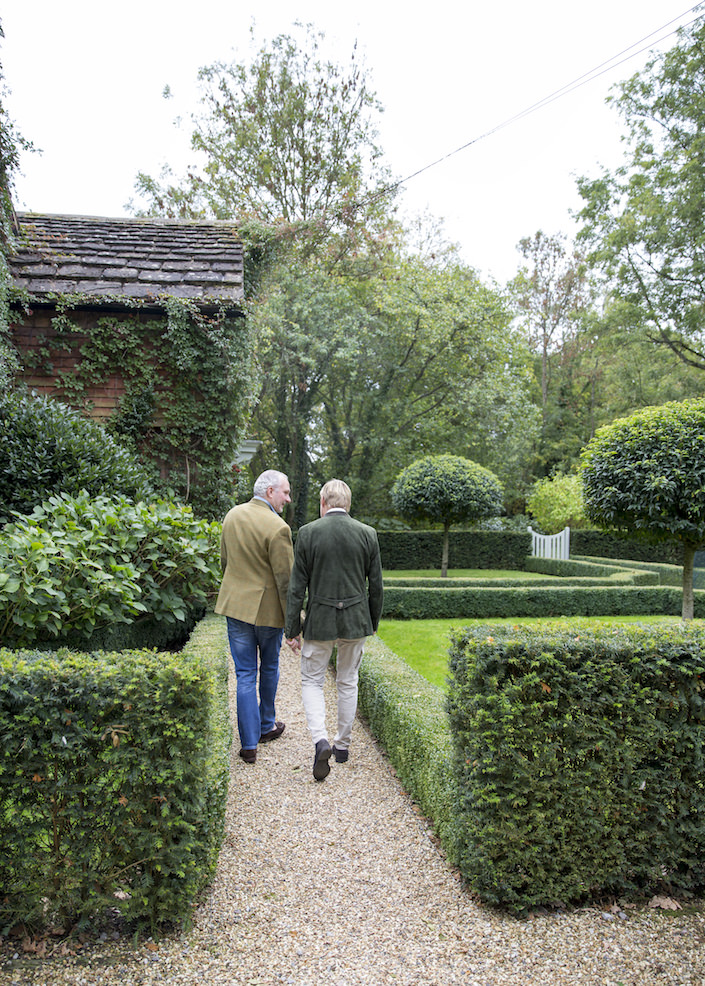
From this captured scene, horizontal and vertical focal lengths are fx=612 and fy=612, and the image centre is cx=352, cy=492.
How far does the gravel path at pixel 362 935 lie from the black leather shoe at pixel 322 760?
53 centimetres

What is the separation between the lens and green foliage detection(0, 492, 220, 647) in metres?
3.52

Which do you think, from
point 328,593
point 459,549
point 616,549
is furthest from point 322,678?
point 616,549

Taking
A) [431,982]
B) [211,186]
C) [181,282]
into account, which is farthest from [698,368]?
[431,982]

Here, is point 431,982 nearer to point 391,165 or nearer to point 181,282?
point 181,282

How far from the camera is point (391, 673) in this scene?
5230mm

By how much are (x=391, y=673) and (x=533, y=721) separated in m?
2.66

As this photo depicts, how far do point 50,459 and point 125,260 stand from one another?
3.78 m

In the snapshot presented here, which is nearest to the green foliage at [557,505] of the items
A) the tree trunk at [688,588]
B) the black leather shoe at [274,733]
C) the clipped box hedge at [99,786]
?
the tree trunk at [688,588]

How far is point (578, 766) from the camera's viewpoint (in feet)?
8.91

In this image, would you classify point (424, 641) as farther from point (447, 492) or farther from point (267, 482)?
point (447, 492)

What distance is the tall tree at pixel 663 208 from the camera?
70.5 feet

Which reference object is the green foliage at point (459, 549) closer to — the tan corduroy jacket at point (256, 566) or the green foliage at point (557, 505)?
the green foliage at point (557, 505)

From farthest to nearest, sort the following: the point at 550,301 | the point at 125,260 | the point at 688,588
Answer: the point at 550,301 < the point at 688,588 < the point at 125,260

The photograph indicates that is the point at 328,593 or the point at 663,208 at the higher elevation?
the point at 663,208
